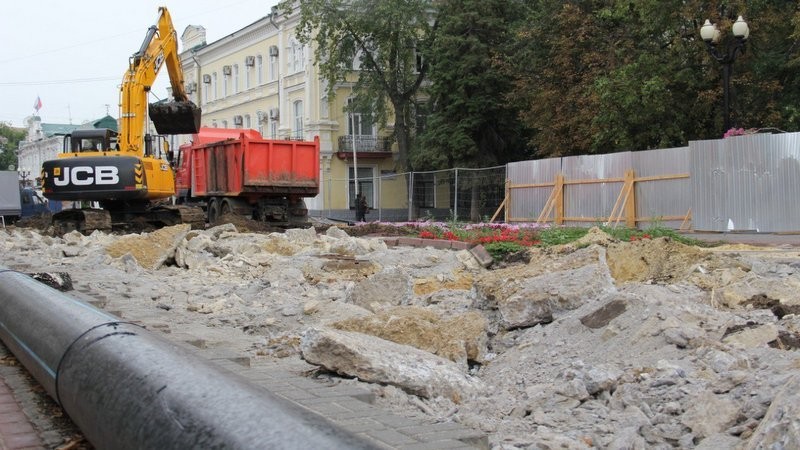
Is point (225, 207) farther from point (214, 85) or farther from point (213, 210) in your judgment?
point (214, 85)

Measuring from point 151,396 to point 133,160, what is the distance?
767 inches

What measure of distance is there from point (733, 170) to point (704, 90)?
1069cm

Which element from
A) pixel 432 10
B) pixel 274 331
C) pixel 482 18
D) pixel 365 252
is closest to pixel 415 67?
pixel 432 10

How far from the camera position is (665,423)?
4691mm

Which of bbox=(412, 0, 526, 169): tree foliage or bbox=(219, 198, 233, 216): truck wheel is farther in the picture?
bbox=(412, 0, 526, 169): tree foliage

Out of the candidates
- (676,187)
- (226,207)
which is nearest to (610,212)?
(676,187)

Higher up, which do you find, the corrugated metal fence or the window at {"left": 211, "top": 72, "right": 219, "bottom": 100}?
the window at {"left": 211, "top": 72, "right": 219, "bottom": 100}

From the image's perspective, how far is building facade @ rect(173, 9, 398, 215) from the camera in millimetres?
50906

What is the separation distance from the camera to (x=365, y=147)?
51750 millimetres

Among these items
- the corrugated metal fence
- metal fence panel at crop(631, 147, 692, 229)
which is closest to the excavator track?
the corrugated metal fence

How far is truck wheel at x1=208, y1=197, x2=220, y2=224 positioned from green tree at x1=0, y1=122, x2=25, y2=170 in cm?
9726

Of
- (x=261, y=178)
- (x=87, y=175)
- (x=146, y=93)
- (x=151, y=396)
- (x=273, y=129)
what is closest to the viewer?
(x=151, y=396)

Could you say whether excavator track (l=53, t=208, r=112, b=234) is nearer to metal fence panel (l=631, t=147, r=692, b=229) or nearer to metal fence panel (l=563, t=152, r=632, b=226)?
metal fence panel (l=563, t=152, r=632, b=226)

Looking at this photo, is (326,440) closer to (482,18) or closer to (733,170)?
(733,170)
